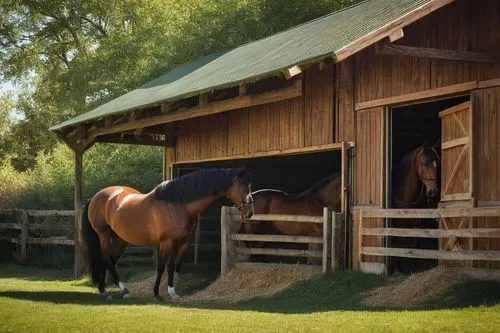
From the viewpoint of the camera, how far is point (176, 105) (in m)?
16.9

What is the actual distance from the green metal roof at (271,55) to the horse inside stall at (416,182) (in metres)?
2.32

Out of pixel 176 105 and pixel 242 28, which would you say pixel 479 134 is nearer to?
pixel 176 105

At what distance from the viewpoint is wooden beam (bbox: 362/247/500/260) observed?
10.6 m

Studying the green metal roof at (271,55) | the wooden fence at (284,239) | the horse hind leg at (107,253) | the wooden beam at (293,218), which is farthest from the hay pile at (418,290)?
the horse hind leg at (107,253)

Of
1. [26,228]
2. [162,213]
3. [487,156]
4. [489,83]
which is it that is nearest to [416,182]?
[487,156]

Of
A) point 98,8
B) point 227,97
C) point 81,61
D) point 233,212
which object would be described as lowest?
point 233,212

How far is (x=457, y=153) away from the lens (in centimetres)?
1239

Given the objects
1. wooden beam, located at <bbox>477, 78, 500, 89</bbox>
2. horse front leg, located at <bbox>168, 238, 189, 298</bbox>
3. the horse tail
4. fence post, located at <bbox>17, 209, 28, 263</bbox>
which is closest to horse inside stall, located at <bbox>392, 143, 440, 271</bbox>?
wooden beam, located at <bbox>477, 78, 500, 89</bbox>

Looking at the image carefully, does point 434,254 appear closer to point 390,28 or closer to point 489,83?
point 489,83

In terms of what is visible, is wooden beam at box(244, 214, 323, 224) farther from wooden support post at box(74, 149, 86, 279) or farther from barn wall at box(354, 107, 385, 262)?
wooden support post at box(74, 149, 86, 279)

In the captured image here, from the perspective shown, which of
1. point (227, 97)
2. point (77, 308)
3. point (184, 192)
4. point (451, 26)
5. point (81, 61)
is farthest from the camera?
point (81, 61)

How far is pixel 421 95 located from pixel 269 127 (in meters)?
4.09

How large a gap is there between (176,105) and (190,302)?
16.6 feet

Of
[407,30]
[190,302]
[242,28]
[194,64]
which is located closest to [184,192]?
[190,302]
